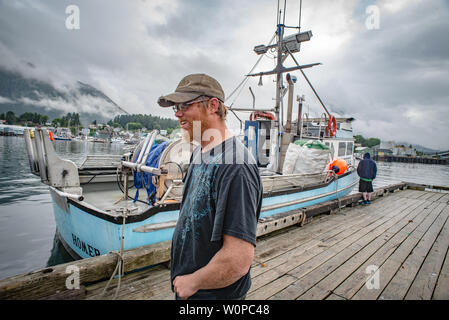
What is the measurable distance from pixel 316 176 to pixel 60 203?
7.40 metres

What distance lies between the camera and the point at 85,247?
4.52 meters

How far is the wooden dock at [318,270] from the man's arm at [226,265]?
216 centimetres

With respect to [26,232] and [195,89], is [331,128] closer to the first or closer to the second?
[195,89]

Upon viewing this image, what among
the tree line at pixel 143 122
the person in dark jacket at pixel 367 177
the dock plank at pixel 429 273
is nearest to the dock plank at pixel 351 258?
the dock plank at pixel 429 273

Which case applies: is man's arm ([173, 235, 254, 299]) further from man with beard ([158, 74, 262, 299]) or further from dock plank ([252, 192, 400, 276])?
dock plank ([252, 192, 400, 276])

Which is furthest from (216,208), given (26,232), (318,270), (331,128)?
(331,128)

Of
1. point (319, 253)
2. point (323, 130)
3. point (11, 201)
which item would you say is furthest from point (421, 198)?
point (11, 201)

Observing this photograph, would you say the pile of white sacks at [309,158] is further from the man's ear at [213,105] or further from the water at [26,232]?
the water at [26,232]

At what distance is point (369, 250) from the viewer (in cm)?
452

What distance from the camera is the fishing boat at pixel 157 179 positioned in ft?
13.3

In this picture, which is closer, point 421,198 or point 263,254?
point 263,254

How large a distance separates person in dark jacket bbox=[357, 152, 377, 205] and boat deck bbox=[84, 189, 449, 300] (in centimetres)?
208

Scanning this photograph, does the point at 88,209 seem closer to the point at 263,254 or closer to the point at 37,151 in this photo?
the point at 37,151

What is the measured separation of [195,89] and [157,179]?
401 centimetres
